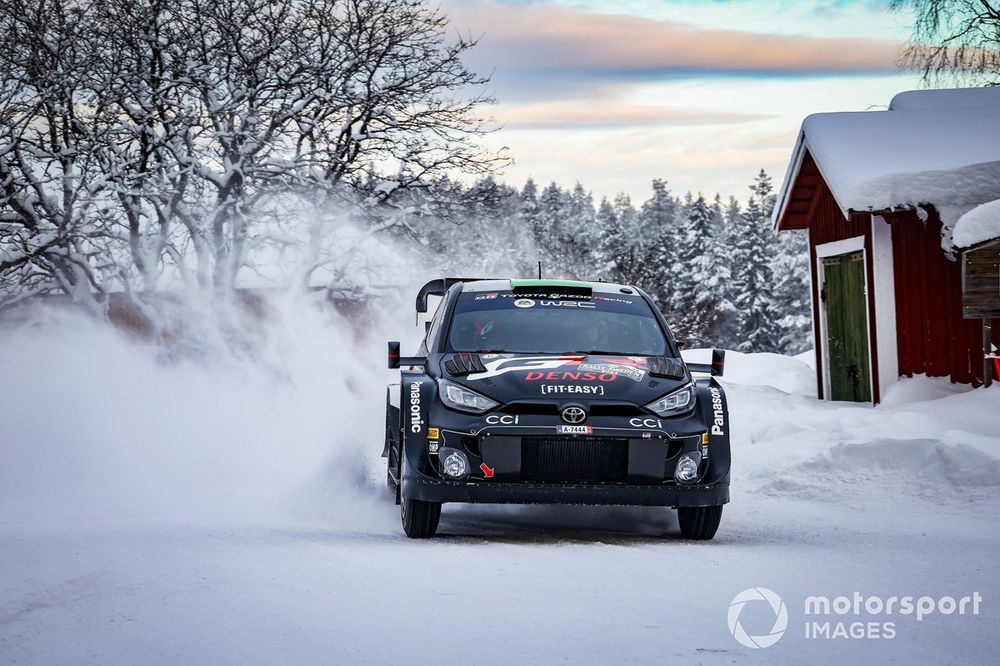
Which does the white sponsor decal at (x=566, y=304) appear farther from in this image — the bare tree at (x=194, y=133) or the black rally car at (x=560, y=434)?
the bare tree at (x=194, y=133)

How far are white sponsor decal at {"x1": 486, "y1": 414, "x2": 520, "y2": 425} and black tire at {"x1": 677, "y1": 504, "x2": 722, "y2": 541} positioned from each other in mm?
1349

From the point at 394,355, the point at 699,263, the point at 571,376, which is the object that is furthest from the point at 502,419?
the point at 699,263

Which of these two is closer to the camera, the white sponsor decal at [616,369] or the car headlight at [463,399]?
the car headlight at [463,399]

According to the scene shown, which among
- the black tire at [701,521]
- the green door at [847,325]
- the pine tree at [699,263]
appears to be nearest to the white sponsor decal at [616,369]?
the black tire at [701,521]

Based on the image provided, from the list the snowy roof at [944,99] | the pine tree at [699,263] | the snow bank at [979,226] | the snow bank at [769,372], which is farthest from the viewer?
the pine tree at [699,263]

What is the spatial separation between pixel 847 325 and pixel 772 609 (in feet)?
48.6

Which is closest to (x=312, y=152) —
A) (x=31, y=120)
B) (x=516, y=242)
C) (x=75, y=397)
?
(x=31, y=120)

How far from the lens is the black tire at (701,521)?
7629 millimetres

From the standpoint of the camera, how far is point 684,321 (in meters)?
54.1

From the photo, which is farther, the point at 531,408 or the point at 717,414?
the point at 717,414

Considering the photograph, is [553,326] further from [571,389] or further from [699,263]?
[699,263]

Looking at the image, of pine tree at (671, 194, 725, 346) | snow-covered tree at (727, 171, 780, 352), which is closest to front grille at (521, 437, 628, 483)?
pine tree at (671, 194, 725, 346)

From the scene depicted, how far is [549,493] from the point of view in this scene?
7.15 metres

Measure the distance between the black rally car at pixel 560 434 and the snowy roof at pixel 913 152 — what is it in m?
9.38
